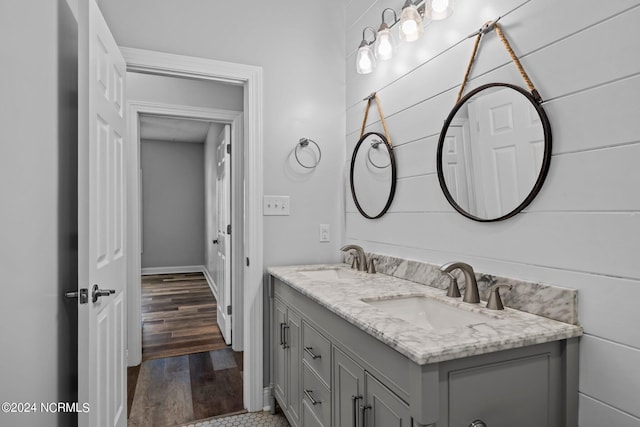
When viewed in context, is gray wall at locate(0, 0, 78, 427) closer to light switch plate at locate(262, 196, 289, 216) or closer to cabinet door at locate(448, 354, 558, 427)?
light switch plate at locate(262, 196, 289, 216)

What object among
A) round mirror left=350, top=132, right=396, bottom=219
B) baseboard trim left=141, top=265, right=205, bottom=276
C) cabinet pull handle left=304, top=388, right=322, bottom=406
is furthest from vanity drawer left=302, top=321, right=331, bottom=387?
baseboard trim left=141, top=265, right=205, bottom=276

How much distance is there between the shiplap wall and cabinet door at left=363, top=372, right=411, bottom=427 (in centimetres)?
57

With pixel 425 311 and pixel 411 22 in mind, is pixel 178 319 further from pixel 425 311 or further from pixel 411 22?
pixel 411 22

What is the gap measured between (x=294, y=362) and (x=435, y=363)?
110 cm

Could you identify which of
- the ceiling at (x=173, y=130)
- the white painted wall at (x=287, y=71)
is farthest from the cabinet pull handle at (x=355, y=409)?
the ceiling at (x=173, y=130)

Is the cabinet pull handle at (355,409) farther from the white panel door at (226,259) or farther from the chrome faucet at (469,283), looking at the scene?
the white panel door at (226,259)

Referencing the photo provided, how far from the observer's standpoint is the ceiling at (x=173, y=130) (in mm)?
5699

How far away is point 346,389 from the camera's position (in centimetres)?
136

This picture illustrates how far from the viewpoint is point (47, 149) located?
4.30ft

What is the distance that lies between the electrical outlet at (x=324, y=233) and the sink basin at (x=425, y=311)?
3.19 ft

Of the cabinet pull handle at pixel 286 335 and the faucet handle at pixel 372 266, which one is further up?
the faucet handle at pixel 372 266

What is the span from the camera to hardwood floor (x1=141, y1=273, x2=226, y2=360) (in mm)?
3334

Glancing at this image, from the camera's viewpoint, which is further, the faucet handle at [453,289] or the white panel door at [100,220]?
the faucet handle at [453,289]

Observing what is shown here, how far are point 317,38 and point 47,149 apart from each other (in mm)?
1733
